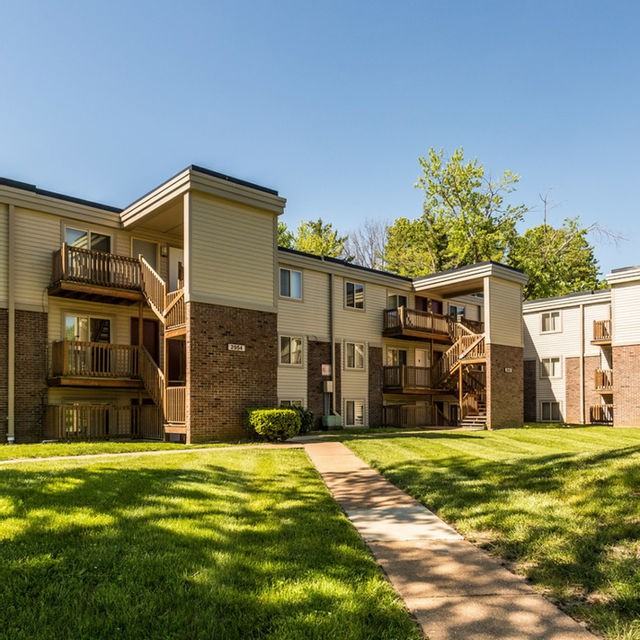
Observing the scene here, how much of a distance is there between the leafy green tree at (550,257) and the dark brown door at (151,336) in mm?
30087

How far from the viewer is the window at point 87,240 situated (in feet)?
58.8

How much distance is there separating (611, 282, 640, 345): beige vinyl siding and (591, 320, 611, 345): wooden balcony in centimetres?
201

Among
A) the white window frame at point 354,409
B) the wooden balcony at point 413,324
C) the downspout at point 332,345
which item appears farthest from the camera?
the wooden balcony at point 413,324

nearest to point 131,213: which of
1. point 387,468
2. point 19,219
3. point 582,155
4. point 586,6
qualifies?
point 19,219

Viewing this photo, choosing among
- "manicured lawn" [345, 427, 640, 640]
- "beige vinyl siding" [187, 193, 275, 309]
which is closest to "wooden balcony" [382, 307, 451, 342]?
"beige vinyl siding" [187, 193, 275, 309]

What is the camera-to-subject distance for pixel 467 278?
26.3 m

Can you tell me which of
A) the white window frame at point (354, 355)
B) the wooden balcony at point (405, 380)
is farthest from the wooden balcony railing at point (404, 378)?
the white window frame at point (354, 355)

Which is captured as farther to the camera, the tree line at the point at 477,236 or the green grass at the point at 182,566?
the tree line at the point at 477,236

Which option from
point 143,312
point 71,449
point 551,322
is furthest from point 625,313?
point 71,449

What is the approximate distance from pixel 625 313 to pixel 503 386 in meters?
7.49

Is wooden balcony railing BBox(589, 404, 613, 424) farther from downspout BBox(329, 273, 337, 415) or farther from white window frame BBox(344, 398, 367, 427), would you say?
downspout BBox(329, 273, 337, 415)

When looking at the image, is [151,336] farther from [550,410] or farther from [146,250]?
[550,410]

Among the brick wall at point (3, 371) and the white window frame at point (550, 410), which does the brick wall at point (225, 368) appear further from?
the white window frame at point (550, 410)

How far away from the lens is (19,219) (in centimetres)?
1669
